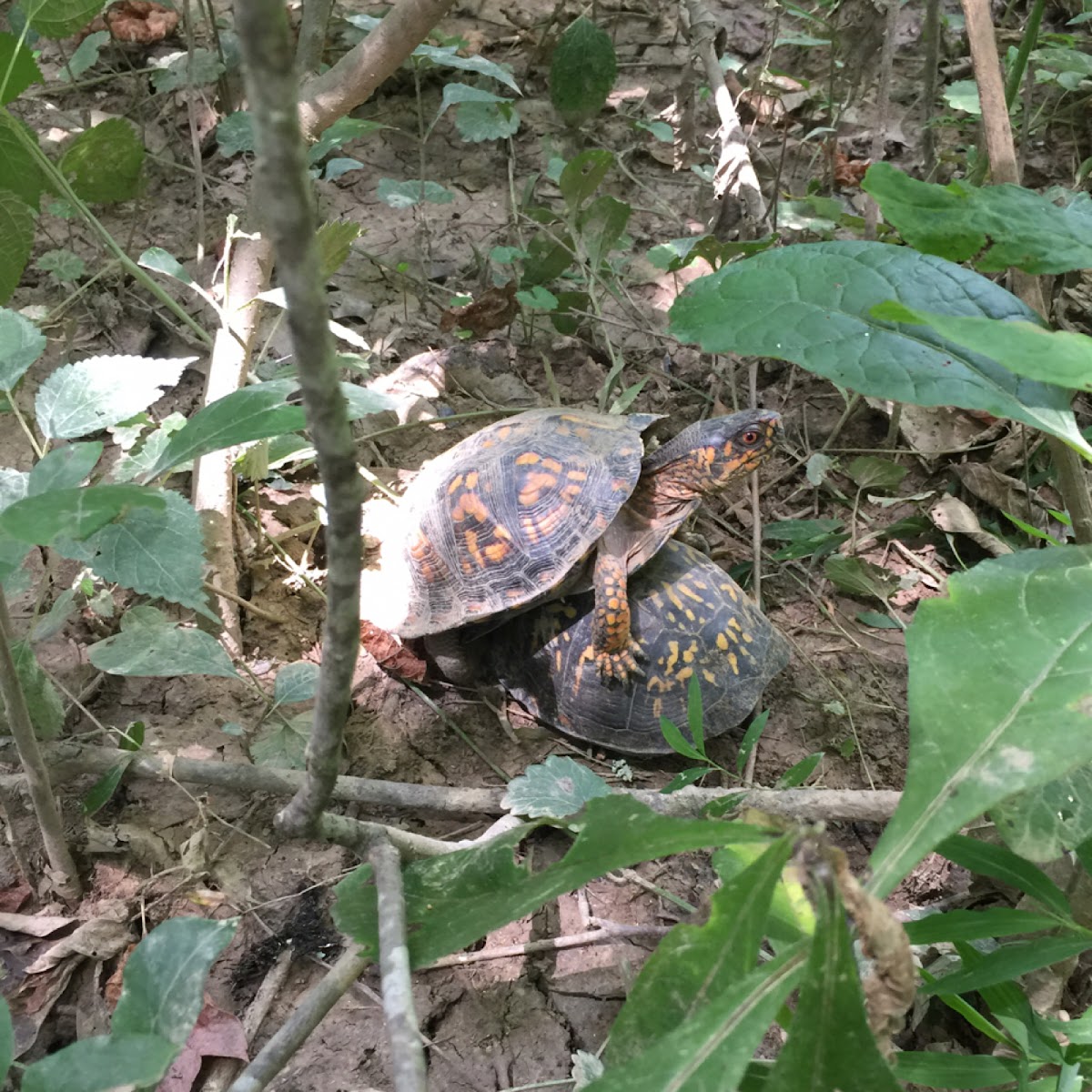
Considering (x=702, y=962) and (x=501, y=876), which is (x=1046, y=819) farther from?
(x=501, y=876)

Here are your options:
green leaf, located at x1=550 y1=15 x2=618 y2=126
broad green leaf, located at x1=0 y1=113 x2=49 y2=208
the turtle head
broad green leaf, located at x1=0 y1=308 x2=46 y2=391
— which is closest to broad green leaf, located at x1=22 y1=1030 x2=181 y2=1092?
broad green leaf, located at x1=0 y1=308 x2=46 y2=391

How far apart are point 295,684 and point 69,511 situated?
102cm

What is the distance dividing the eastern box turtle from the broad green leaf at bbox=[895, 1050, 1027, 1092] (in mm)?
1163

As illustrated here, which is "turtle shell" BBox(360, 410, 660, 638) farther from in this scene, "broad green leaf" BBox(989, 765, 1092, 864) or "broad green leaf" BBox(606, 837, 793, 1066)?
"broad green leaf" BBox(606, 837, 793, 1066)

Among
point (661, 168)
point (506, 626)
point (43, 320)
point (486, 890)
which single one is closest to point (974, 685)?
point (486, 890)

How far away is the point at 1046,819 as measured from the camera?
887mm

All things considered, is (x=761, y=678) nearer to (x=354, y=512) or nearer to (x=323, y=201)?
(x=354, y=512)

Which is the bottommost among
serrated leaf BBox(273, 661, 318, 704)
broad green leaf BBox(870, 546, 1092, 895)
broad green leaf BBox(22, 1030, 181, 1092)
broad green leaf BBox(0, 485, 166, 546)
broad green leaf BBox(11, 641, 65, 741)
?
serrated leaf BBox(273, 661, 318, 704)

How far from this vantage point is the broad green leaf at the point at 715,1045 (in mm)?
604

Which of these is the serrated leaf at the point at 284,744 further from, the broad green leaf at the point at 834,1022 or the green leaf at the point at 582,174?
the green leaf at the point at 582,174

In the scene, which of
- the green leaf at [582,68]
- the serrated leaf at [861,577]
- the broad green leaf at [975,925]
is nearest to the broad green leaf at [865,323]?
the broad green leaf at [975,925]

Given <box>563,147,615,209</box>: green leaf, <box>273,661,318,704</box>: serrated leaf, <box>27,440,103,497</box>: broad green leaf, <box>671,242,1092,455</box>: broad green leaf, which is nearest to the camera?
<box>27,440,103,497</box>: broad green leaf

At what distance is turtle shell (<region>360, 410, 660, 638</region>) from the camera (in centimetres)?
217

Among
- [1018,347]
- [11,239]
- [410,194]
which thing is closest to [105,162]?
[11,239]
